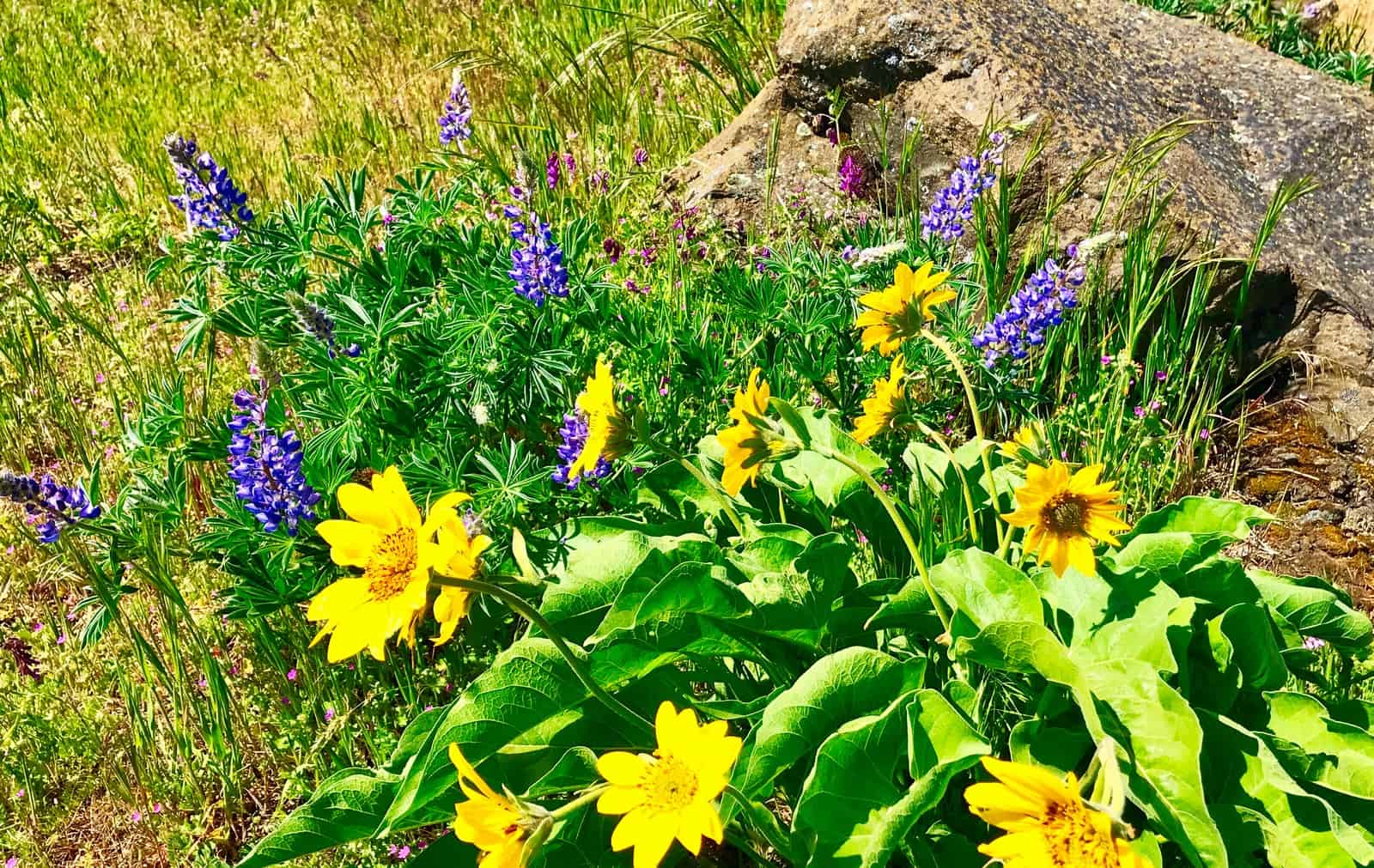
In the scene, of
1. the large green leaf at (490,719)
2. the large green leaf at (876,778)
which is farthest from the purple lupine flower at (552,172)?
the large green leaf at (876,778)

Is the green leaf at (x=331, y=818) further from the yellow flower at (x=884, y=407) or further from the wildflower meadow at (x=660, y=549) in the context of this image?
the yellow flower at (x=884, y=407)

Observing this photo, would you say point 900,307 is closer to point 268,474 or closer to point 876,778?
point 876,778

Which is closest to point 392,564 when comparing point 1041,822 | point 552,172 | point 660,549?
point 660,549

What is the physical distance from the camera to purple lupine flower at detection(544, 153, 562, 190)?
3.19m

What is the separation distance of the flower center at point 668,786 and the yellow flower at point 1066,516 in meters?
0.56

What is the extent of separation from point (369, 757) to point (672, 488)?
0.80 meters

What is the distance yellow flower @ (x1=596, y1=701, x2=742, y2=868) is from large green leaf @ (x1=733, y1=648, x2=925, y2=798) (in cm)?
29

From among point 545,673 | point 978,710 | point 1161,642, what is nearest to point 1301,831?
point 1161,642

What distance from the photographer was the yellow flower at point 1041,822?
1073 millimetres

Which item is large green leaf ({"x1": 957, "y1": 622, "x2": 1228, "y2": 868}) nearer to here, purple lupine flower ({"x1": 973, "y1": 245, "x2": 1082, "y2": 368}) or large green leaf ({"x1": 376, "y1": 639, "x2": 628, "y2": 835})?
large green leaf ({"x1": 376, "y1": 639, "x2": 628, "y2": 835})

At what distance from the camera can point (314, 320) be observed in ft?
6.30

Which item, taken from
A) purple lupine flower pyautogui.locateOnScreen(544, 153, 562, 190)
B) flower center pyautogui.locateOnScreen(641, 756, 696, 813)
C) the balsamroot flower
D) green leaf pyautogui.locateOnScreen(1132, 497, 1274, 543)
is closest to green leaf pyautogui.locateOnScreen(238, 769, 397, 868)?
flower center pyautogui.locateOnScreen(641, 756, 696, 813)

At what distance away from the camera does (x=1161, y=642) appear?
1419 mm

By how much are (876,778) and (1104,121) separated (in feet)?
7.61
